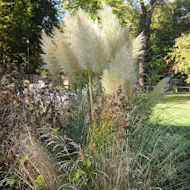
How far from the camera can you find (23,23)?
35.3 ft

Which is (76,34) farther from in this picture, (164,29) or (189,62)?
(164,29)

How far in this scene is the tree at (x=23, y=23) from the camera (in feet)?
35.2

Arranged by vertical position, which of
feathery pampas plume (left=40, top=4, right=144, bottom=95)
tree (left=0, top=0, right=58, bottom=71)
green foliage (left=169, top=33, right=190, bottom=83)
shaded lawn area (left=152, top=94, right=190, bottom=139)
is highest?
tree (left=0, top=0, right=58, bottom=71)

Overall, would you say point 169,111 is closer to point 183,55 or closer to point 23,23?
point 183,55

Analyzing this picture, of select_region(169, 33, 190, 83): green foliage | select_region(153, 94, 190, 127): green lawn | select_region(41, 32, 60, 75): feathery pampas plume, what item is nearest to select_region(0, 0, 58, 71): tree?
select_region(169, 33, 190, 83): green foliage

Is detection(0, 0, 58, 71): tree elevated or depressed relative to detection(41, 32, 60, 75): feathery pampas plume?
elevated

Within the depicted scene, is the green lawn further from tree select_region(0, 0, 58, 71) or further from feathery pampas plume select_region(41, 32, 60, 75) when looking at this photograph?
tree select_region(0, 0, 58, 71)

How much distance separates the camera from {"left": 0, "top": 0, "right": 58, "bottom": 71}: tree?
10.7m

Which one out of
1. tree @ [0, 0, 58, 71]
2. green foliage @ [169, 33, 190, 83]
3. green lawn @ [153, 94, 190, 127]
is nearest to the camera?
green lawn @ [153, 94, 190, 127]

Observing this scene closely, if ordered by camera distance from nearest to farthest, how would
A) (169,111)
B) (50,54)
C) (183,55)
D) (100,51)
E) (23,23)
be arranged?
(100,51)
(50,54)
(169,111)
(23,23)
(183,55)

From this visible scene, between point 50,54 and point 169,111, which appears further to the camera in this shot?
point 169,111

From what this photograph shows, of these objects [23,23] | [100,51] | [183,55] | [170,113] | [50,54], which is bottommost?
[170,113]

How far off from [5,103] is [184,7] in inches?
835

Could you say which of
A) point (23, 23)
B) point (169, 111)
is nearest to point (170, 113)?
point (169, 111)
